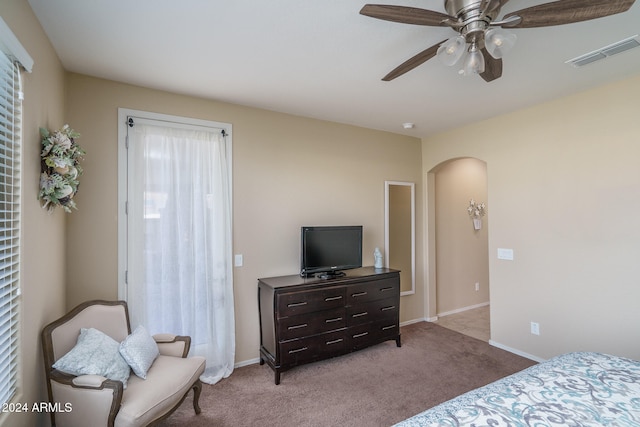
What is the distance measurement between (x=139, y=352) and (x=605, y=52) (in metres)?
3.96

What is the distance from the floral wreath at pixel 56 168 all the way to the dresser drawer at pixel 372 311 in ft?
8.71

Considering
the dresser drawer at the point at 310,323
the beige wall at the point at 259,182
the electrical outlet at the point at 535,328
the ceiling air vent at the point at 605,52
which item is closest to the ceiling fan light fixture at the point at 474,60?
the ceiling air vent at the point at 605,52

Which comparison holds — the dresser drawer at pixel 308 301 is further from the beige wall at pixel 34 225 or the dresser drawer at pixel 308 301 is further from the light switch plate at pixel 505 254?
the light switch plate at pixel 505 254

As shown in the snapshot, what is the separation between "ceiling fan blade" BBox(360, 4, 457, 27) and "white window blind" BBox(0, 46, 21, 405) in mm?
1741

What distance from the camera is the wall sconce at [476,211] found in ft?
17.0

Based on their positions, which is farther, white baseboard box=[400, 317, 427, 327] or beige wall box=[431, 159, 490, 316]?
beige wall box=[431, 159, 490, 316]

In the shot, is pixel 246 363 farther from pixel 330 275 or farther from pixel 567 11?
pixel 567 11

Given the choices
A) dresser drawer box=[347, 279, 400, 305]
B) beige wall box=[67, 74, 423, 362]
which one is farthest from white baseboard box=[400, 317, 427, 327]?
dresser drawer box=[347, 279, 400, 305]

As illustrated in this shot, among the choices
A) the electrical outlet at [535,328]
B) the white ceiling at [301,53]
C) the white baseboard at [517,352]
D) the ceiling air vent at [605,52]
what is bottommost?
the white baseboard at [517,352]

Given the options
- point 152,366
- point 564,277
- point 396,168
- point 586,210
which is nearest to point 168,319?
point 152,366

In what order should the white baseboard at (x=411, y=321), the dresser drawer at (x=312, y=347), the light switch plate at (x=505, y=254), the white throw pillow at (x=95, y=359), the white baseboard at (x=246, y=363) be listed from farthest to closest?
the white baseboard at (x=411, y=321), the light switch plate at (x=505, y=254), the white baseboard at (x=246, y=363), the dresser drawer at (x=312, y=347), the white throw pillow at (x=95, y=359)

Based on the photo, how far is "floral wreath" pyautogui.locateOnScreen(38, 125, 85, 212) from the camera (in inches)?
75.0

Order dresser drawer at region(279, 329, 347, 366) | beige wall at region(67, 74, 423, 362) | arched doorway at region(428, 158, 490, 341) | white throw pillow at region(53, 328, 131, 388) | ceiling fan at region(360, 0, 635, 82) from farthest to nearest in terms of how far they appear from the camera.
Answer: arched doorway at region(428, 158, 490, 341), dresser drawer at region(279, 329, 347, 366), beige wall at region(67, 74, 423, 362), white throw pillow at region(53, 328, 131, 388), ceiling fan at region(360, 0, 635, 82)

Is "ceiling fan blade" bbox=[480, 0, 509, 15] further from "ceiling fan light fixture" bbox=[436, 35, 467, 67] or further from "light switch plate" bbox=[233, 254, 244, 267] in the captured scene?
"light switch plate" bbox=[233, 254, 244, 267]
